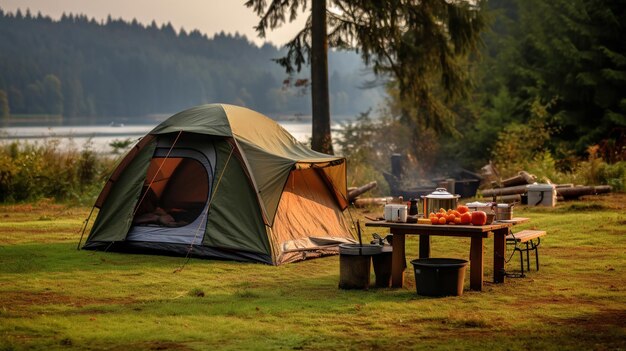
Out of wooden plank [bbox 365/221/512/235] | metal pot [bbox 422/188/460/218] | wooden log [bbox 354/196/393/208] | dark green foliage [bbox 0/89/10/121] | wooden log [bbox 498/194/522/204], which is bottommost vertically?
wooden log [bbox 354/196/393/208]

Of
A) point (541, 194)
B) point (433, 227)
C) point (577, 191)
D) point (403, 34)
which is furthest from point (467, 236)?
point (403, 34)

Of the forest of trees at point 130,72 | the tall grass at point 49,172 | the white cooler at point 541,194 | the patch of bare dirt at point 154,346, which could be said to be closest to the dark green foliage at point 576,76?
the white cooler at point 541,194

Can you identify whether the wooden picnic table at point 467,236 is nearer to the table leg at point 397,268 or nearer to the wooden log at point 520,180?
the table leg at point 397,268

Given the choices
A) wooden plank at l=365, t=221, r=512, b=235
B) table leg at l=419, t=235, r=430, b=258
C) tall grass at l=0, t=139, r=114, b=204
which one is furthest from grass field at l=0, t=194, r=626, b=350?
tall grass at l=0, t=139, r=114, b=204

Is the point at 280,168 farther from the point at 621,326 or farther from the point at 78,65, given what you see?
the point at 78,65

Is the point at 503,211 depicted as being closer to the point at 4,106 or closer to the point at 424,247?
the point at 424,247

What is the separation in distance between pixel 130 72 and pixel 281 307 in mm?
90257

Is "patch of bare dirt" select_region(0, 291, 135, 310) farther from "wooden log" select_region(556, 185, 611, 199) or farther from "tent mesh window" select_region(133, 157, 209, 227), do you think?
"wooden log" select_region(556, 185, 611, 199)

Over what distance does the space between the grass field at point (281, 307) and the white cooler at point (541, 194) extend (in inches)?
189

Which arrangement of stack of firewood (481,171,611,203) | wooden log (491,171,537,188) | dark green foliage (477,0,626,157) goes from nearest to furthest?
stack of firewood (481,171,611,203), wooden log (491,171,537,188), dark green foliage (477,0,626,157)

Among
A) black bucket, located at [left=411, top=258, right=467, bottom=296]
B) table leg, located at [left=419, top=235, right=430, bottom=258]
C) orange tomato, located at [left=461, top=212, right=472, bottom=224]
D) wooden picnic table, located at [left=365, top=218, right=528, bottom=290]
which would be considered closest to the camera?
black bucket, located at [left=411, top=258, right=467, bottom=296]

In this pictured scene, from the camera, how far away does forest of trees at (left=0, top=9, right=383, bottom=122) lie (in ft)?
284

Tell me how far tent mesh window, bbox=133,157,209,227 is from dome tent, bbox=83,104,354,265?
Answer: 14mm

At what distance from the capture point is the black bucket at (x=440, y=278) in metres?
9.05
